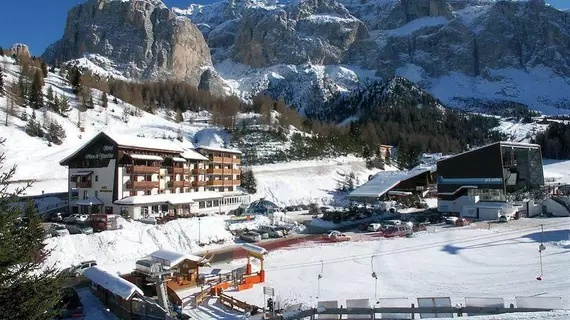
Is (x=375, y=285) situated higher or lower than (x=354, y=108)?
lower

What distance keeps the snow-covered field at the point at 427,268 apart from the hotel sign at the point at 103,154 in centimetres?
2024

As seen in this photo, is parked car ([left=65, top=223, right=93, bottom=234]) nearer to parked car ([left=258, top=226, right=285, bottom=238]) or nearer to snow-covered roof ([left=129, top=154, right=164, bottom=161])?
snow-covered roof ([left=129, top=154, right=164, bottom=161])

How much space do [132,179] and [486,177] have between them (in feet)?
131

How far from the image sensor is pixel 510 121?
181 metres

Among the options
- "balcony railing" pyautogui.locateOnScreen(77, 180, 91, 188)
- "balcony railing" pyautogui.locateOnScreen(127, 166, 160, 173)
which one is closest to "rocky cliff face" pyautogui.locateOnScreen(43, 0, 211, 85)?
"balcony railing" pyautogui.locateOnScreen(77, 180, 91, 188)

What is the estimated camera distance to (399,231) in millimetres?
38281

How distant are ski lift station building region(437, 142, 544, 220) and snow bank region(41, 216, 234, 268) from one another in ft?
99.1

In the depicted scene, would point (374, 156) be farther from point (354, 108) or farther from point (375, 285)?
point (354, 108)

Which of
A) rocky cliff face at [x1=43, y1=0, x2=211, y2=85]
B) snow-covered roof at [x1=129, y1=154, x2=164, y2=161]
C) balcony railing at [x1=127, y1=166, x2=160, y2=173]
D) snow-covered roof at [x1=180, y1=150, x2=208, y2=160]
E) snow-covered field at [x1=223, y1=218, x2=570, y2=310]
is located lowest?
snow-covered field at [x1=223, y1=218, x2=570, y2=310]

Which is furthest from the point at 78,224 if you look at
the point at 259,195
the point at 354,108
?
the point at 354,108

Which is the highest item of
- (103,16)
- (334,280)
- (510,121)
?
(103,16)

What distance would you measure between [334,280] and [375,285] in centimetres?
255

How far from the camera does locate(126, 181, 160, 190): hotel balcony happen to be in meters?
42.7

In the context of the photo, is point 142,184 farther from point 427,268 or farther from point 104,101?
point 104,101
